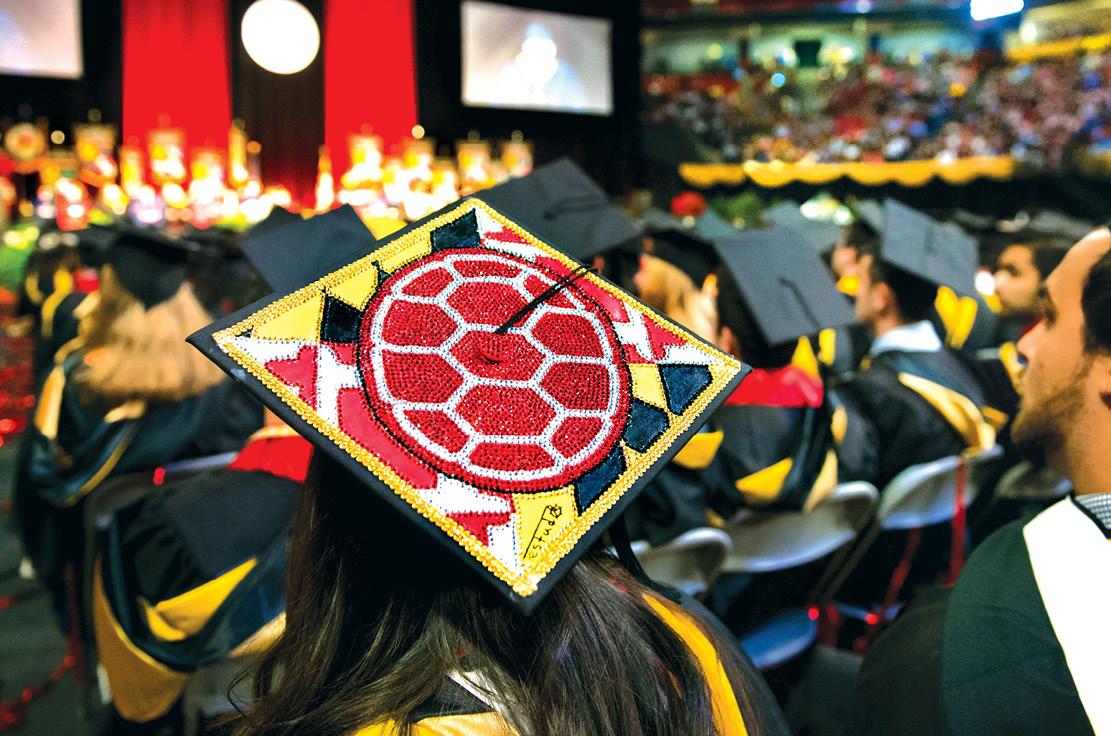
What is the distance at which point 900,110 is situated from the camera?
1443 cm

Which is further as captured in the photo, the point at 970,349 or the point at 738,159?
the point at 738,159

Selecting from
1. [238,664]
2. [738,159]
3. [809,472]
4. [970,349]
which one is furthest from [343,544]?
[738,159]

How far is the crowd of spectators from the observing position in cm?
1191

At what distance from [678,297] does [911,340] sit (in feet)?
2.58

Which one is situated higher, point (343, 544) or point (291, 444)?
point (343, 544)

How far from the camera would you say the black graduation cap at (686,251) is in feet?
8.75

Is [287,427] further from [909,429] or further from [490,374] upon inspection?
[909,429]

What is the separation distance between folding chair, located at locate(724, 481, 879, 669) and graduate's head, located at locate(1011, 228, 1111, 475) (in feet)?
3.47

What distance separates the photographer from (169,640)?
5.34ft

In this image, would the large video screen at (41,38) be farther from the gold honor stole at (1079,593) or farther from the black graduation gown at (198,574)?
the gold honor stole at (1079,593)

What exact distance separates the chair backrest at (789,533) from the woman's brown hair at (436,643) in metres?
1.38

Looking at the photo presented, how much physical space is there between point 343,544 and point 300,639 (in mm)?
107

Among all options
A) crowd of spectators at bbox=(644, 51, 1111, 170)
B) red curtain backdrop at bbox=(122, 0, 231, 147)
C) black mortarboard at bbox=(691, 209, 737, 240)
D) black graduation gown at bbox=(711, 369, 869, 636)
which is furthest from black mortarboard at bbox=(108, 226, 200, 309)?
crowd of spectators at bbox=(644, 51, 1111, 170)

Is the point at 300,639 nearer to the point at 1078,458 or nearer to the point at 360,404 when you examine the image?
the point at 360,404
